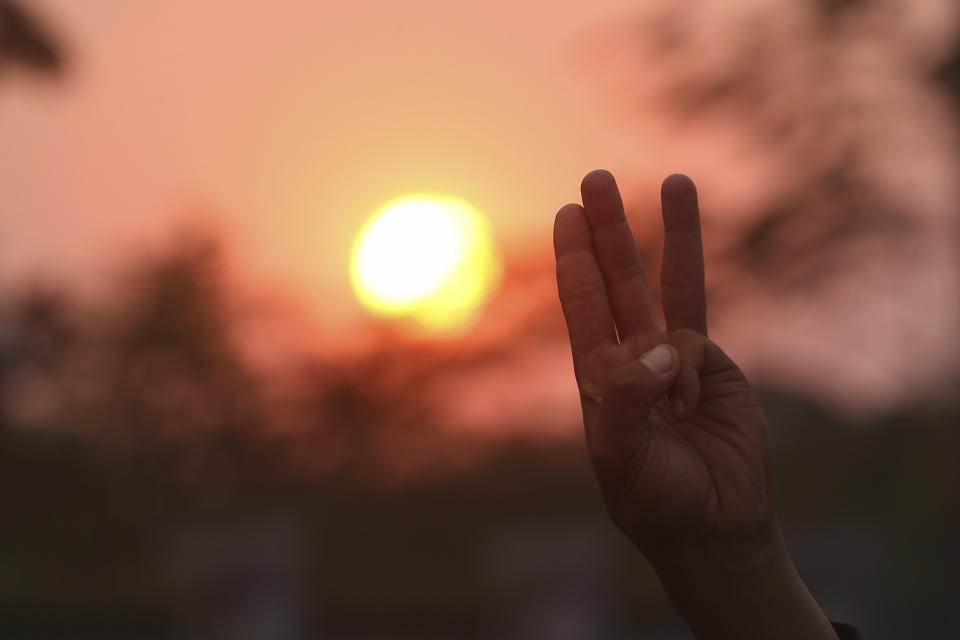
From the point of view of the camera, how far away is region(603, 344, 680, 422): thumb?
3.75 ft

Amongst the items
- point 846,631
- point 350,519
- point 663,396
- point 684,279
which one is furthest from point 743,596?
point 350,519

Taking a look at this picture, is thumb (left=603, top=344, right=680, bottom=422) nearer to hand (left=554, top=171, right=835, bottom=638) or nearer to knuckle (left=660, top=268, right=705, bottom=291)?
hand (left=554, top=171, right=835, bottom=638)

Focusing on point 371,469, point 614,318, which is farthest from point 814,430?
point 614,318

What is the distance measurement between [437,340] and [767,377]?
3483mm

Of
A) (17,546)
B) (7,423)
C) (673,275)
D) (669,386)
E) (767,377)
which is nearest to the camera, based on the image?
(669,386)

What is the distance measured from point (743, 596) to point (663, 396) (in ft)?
0.94

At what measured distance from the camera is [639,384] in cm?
114

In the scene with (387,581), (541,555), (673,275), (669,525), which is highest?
(673,275)

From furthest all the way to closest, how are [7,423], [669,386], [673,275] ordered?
[7,423] → [673,275] → [669,386]

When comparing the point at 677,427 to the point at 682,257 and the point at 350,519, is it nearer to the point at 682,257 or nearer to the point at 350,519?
the point at 682,257

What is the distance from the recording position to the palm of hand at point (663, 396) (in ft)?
4.01

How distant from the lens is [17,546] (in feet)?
26.9

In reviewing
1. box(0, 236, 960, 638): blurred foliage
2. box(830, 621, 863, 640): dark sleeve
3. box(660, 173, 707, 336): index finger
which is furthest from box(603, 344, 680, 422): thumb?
box(0, 236, 960, 638): blurred foliage

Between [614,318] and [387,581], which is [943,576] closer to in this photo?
[387,581]
